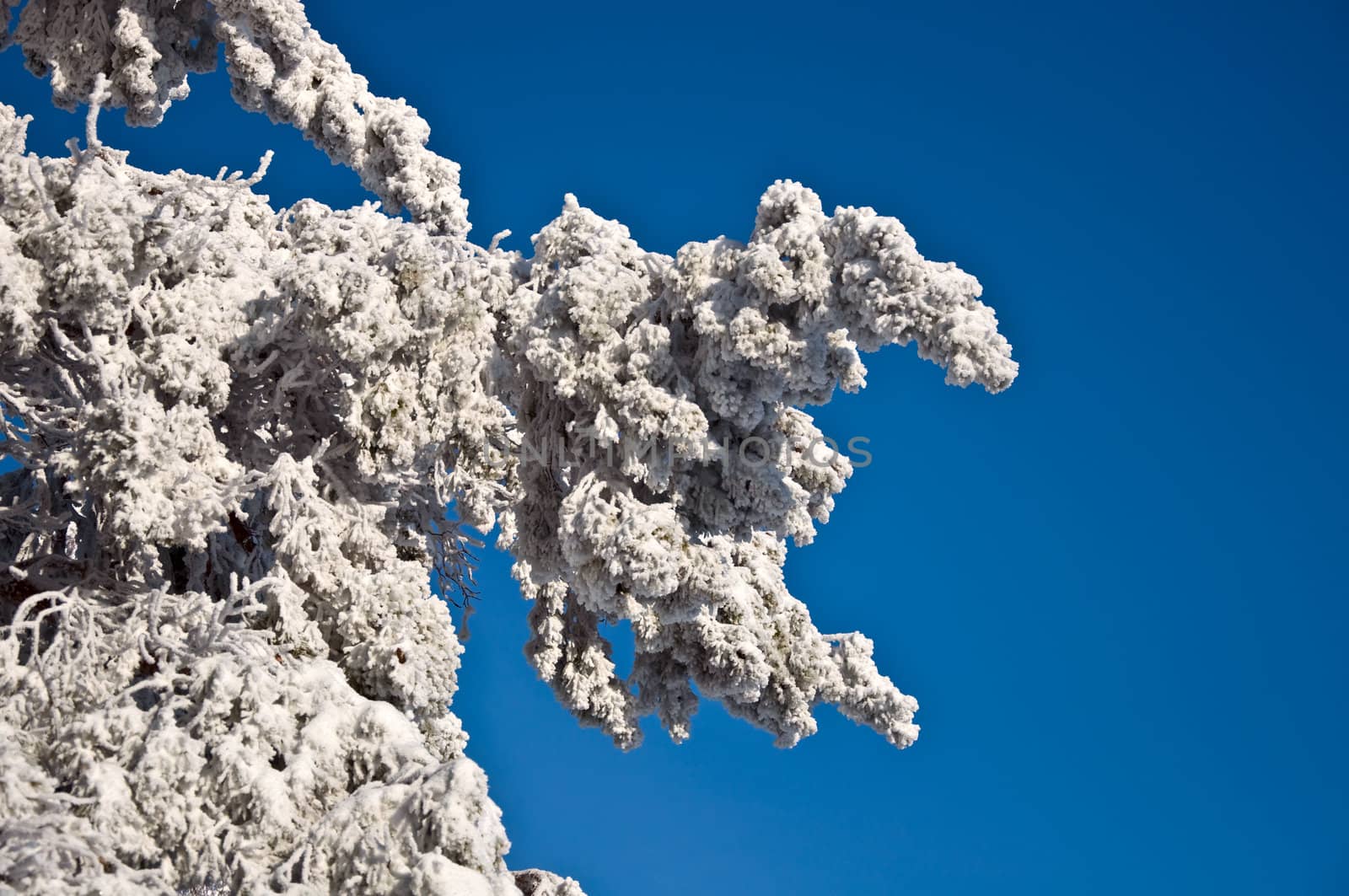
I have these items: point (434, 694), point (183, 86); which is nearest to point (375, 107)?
point (183, 86)

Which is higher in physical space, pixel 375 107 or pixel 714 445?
pixel 375 107

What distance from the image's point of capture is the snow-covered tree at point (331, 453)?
32.0 ft

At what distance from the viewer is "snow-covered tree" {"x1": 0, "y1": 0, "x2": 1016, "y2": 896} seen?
9.77 metres

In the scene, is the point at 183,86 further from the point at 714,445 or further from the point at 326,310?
the point at 714,445

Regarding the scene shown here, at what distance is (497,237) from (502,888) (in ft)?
23.6

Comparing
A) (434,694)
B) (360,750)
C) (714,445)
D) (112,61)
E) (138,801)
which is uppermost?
(112,61)

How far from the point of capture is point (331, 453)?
1311 cm

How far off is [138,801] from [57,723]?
1.30 m

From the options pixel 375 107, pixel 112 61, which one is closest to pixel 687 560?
pixel 375 107

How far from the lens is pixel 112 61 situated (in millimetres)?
15633

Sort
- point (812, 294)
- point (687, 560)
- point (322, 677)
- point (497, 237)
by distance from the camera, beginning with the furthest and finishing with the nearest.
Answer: point (497, 237)
point (687, 560)
point (812, 294)
point (322, 677)

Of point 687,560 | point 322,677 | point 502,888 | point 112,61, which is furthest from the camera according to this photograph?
point 112,61

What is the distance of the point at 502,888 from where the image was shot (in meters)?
9.17

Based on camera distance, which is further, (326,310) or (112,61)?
(112,61)
